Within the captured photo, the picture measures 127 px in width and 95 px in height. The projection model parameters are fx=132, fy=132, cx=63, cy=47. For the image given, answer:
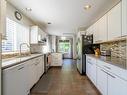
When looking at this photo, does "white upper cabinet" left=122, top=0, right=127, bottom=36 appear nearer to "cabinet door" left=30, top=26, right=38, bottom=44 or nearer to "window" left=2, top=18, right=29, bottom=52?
"window" left=2, top=18, right=29, bottom=52

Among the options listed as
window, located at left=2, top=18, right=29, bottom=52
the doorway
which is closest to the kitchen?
window, located at left=2, top=18, right=29, bottom=52

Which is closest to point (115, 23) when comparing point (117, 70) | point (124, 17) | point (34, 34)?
point (124, 17)

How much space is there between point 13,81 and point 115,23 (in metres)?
2.29

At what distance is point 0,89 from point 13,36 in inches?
96.5

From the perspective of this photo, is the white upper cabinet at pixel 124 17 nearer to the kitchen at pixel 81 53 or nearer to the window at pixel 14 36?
the kitchen at pixel 81 53

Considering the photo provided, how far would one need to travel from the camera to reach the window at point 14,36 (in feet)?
11.4

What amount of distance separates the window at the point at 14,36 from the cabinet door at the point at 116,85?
2.50 metres

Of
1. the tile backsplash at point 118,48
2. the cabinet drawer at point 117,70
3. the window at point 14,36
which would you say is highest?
the window at point 14,36

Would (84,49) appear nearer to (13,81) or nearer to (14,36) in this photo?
(14,36)

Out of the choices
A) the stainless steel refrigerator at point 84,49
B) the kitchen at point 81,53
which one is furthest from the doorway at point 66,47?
the stainless steel refrigerator at point 84,49

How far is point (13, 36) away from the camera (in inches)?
155

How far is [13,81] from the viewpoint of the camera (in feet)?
6.88

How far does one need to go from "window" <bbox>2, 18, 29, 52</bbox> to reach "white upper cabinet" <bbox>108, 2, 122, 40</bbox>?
2591 millimetres

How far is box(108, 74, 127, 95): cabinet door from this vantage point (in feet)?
5.87
